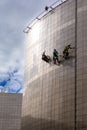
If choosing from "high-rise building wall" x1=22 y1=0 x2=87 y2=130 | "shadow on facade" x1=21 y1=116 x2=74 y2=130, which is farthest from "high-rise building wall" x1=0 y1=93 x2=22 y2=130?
"shadow on facade" x1=21 y1=116 x2=74 y2=130

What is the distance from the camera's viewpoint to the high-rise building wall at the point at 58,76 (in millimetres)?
37969

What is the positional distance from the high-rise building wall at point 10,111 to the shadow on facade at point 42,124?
3438cm

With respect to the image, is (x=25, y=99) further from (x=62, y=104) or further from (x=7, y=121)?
(x=7, y=121)

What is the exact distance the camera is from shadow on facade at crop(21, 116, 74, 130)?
38397mm

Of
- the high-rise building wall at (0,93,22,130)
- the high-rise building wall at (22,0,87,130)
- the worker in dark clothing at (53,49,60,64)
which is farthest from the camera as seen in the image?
the high-rise building wall at (0,93,22,130)

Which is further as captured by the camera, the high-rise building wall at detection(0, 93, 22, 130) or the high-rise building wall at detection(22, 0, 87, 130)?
the high-rise building wall at detection(0, 93, 22, 130)

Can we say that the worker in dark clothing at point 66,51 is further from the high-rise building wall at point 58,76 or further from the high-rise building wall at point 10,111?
the high-rise building wall at point 10,111

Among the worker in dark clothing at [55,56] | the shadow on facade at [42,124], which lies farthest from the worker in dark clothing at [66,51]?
the shadow on facade at [42,124]

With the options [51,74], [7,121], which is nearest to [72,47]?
[51,74]

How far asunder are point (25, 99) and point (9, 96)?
3682 centimetres


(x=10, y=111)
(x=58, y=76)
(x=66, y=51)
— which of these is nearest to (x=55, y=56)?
(x=66, y=51)

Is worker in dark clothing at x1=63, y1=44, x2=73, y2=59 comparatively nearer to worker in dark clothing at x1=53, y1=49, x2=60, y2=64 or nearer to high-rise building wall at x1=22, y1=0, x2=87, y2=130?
high-rise building wall at x1=22, y1=0, x2=87, y2=130

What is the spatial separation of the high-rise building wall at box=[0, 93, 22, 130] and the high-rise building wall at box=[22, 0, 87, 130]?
1324 inches

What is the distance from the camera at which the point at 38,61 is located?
46375mm
